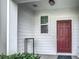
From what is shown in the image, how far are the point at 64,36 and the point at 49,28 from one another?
0.99m

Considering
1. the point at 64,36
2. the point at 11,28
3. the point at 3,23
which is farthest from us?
the point at 64,36

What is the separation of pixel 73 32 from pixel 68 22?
640 millimetres

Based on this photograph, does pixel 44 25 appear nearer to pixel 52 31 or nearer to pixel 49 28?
pixel 49 28

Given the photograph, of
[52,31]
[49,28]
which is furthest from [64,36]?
[49,28]

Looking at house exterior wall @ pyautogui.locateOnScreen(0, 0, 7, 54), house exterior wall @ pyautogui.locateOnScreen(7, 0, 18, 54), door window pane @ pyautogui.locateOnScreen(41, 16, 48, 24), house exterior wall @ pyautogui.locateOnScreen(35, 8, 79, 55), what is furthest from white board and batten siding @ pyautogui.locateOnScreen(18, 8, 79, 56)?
house exterior wall @ pyautogui.locateOnScreen(0, 0, 7, 54)

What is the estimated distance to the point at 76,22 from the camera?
801cm

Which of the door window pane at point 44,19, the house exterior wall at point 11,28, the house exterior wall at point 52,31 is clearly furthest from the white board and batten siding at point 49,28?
the house exterior wall at point 11,28

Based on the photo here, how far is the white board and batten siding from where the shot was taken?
7.95 m

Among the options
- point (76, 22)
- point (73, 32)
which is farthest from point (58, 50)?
point (76, 22)

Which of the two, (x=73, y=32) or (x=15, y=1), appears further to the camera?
(x=73, y=32)

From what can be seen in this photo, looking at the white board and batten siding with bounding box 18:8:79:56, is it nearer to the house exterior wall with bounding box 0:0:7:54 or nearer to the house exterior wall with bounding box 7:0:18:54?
the house exterior wall with bounding box 7:0:18:54

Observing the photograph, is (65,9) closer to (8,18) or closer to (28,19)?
(28,19)

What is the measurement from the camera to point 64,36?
326 inches

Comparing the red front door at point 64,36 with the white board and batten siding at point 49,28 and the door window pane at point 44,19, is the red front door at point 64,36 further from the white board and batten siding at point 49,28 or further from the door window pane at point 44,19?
the door window pane at point 44,19
